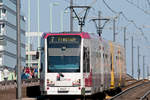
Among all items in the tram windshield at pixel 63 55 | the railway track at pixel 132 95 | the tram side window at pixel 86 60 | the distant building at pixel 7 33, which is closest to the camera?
the tram windshield at pixel 63 55

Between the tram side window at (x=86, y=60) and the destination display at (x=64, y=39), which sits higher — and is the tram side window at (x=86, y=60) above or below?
below

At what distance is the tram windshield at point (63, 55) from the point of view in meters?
31.9

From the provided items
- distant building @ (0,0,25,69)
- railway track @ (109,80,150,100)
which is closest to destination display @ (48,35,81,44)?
railway track @ (109,80,150,100)

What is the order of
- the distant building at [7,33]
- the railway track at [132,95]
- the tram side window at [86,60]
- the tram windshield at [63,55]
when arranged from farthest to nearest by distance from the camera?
the distant building at [7,33] → the railway track at [132,95] → the tram side window at [86,60] → the tram windshield at [63,55]

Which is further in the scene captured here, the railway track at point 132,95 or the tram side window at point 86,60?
the railway track at point 132,95

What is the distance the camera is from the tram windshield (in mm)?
31891

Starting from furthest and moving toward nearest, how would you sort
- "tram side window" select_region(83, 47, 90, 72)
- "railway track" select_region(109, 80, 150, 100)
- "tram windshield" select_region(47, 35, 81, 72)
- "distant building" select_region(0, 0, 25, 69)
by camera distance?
"distant building" select_region(0, 0, 25, 69) → "railway track" select_region(109, 80, 150, 100) → "tram side window" select_region(83, 47, 90, 72) → "tram windshield" select_region(47, 35, 81, 72)

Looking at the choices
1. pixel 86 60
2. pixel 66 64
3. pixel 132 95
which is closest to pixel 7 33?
pixel 132 95

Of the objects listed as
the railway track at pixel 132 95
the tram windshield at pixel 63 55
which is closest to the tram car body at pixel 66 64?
the tram windshield at pixel 63 55

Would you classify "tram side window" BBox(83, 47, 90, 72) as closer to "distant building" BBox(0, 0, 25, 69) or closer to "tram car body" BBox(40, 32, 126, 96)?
"tram car body" BBox(40, 32, 126, 96)

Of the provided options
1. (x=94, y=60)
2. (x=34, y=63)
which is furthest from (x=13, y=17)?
(x=94, y=60)

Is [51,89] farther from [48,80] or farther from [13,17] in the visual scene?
[13,17]

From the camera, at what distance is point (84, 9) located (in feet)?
143

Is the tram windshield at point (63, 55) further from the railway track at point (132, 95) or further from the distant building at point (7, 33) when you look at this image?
the distant building at point (7, 33)
